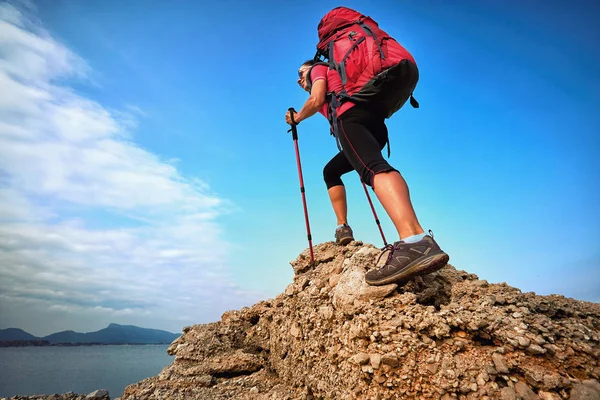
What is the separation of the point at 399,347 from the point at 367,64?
2.99 m

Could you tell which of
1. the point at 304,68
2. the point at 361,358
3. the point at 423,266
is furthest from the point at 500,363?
the point at 304,68

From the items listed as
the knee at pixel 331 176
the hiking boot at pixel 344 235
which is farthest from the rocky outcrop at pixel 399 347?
the knee at pixel 331 176

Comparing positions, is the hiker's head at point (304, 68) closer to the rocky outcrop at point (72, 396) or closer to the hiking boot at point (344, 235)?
the hiking boot at point (344, 235)

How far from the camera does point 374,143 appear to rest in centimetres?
346

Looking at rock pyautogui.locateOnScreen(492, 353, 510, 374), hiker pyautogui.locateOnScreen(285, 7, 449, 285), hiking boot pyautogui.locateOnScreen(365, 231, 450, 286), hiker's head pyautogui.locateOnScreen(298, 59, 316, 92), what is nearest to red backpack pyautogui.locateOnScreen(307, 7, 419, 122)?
hiker pyautogui.locateOnScreen(285, 7, 449, 285)

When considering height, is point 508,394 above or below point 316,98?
below

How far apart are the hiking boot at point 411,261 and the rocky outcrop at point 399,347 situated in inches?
5.2

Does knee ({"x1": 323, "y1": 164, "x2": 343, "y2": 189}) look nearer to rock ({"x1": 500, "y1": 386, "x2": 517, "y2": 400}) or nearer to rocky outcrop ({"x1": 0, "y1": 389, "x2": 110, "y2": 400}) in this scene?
rock ({"x1": 500, "y1": 386, "x2": 517, "y2": 400})

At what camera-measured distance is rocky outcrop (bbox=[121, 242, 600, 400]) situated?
2059 millimetres

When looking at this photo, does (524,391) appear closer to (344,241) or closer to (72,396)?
(344,241)

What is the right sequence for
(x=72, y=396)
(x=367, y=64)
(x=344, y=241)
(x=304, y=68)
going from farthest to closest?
(x=72, y=396)
(x=344, y=241)
(x=304, y=68)
(x=367, y=64)

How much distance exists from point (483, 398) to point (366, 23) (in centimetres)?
405

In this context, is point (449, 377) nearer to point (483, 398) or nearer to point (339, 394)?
point (483, 398)

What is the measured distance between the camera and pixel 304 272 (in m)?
4.97
